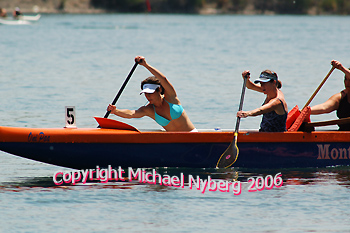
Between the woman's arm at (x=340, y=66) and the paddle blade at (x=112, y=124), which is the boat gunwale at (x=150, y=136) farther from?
the woman's arm at (x=340, y=66)

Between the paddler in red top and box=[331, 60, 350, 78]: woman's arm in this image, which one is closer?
box=[331, 60, 350, 78]: woman's arm

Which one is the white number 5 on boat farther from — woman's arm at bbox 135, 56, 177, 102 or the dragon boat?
woman's arm at bbox 135, 56, 177, 102

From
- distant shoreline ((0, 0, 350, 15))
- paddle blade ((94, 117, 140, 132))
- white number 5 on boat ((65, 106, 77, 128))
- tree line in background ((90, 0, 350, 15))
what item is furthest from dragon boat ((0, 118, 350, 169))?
tree line in background ((90, 0, 350, 15))

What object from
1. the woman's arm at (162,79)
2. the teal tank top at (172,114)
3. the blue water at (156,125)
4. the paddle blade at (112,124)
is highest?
the woman's arm at (162,79)

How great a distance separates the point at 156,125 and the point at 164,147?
5246 millimetres

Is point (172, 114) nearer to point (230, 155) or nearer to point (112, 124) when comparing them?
point (112, 124)

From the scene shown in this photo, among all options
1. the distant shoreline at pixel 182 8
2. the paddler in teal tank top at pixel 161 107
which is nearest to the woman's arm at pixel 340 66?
the paddler in teal tank top at pixel 161 107

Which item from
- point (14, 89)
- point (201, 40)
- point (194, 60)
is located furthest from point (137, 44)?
point (14, 89)

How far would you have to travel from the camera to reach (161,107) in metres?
9.91

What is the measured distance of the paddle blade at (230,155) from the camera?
32.6 ft

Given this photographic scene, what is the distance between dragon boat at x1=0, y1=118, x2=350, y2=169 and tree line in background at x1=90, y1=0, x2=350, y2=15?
8899cm

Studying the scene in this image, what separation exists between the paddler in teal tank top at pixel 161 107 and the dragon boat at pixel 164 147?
0.77 feet

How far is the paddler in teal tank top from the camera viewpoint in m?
9.65

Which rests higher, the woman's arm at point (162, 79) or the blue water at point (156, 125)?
the woman's arm at point (162, 79)
